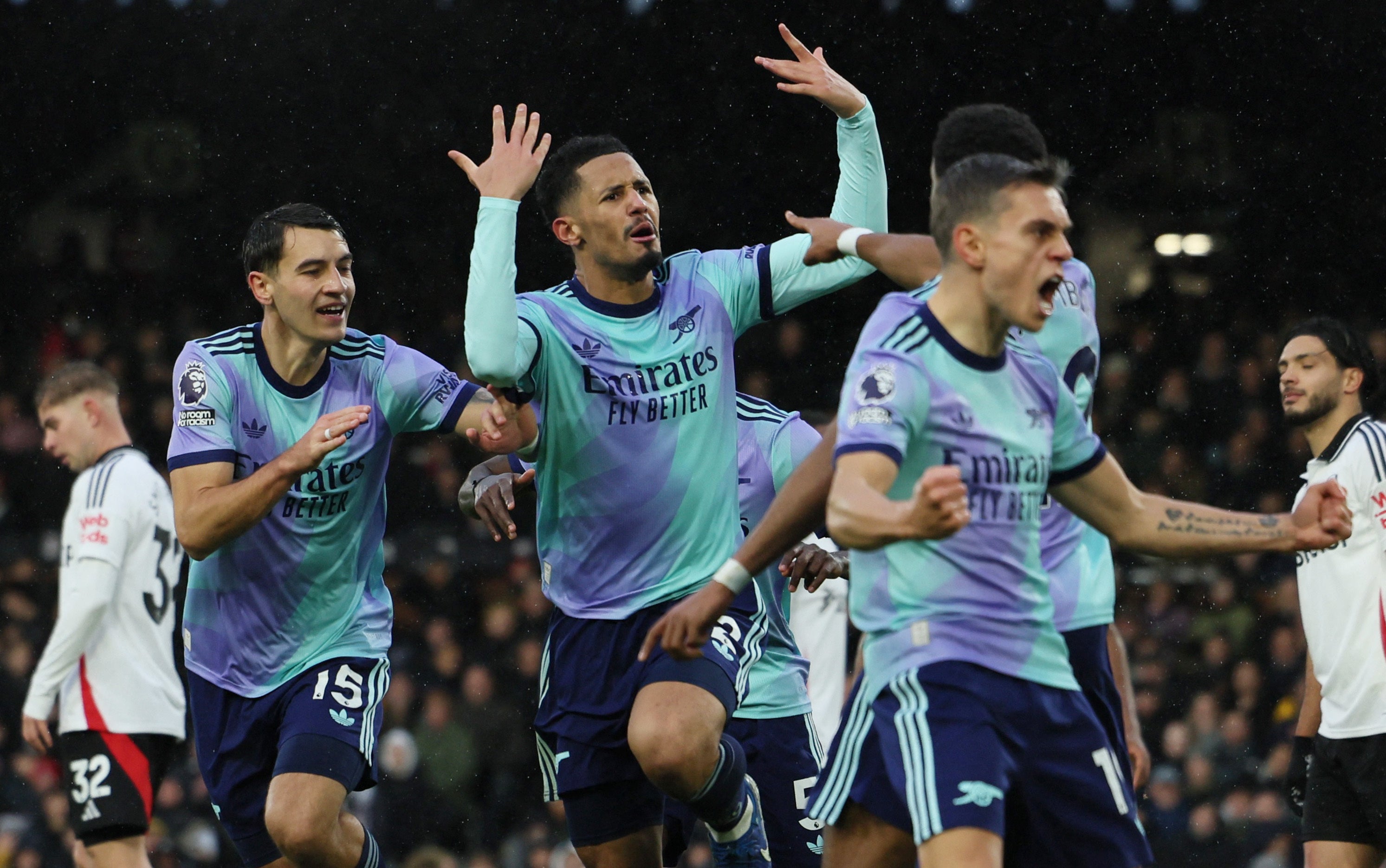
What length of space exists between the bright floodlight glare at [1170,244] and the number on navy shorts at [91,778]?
31.0 ft

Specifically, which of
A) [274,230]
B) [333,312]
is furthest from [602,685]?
[274,230]

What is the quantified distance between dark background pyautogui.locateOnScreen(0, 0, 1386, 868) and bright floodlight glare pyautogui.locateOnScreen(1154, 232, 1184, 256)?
8cm

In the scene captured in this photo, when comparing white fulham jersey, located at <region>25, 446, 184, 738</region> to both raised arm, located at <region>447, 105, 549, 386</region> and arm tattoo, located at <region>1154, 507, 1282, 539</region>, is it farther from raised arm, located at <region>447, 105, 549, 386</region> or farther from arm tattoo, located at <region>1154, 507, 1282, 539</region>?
arm tattoo, located at <region>1154, 507, 1282, 539</region>

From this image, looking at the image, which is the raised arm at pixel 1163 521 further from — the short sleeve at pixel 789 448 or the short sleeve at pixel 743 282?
the short sleeve at pixel 789 448

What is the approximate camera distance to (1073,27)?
12.0 m

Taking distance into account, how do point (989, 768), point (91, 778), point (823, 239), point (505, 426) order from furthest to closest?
point (91, 778) < point (505, 426) < point (823, 239) < point (989, 768)

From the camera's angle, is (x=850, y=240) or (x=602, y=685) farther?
(x=602, y=685)

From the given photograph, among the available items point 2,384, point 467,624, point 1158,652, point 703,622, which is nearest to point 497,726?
point 467,624

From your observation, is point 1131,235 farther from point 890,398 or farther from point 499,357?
point 890,398

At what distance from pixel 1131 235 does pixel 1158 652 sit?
3.70 metres

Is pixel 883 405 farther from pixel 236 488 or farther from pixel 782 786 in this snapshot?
pixel 782 786

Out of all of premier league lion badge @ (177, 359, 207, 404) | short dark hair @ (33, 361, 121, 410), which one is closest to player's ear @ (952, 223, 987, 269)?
premier league lion badge @ (177, 359, 207, 404)

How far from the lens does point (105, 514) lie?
6.56 m

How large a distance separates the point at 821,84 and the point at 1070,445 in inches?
73.5
